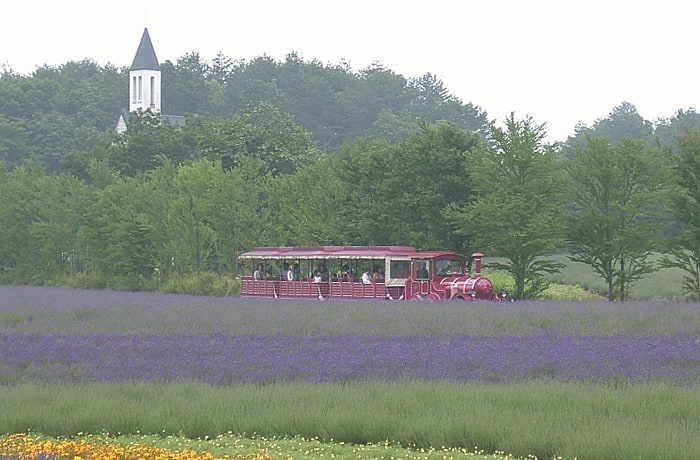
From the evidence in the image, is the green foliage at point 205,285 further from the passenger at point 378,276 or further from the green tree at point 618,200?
the green tree at point 618,200

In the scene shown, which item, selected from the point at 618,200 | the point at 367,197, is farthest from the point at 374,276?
the point at 618,200

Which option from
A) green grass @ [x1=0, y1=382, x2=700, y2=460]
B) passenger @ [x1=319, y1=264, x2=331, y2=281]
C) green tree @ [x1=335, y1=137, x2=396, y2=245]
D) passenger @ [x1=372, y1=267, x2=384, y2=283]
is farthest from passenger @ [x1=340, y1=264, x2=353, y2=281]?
green grass @ [x1=0, y1=382, x2=700, y2=460]

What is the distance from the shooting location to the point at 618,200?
36.1m

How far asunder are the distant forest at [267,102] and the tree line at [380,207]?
4257cm

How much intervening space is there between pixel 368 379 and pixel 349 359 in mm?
2331

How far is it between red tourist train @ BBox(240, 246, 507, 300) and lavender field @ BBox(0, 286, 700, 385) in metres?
5.41

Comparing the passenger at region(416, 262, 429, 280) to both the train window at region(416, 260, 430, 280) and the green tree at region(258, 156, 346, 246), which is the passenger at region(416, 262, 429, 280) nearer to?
the train window at region(416, 260, 430, 280)

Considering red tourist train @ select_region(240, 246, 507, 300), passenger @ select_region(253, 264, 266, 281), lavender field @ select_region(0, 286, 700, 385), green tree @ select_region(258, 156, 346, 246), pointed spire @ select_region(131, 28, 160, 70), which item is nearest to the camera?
lavender field @ select_region(0, 286, 700, 385)

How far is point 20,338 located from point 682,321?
1423 centimetres

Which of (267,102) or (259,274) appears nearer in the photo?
(259,274)

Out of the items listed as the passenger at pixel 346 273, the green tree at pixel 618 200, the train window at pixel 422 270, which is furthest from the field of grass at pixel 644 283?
the passenger at pixel 346 273

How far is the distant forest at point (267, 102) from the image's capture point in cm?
11050

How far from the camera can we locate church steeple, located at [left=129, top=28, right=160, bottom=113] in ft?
382

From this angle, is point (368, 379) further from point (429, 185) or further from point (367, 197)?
point (367, 197)
